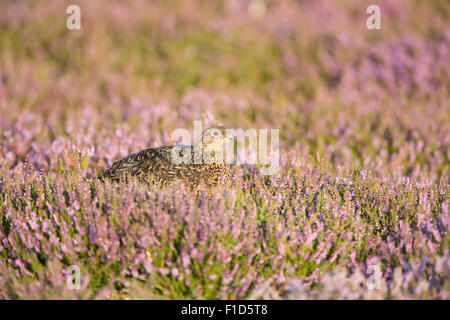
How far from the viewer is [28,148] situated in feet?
14.3

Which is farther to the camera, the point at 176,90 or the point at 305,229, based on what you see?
the point at 176,90

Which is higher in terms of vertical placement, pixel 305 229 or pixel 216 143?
pixel 216 143

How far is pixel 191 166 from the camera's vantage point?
2.88 meters

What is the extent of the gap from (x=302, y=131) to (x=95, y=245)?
131 inches

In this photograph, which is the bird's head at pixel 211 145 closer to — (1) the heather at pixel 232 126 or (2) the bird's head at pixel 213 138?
(2) the bird's head at pixel 213 138

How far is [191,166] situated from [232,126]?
8.50 ft

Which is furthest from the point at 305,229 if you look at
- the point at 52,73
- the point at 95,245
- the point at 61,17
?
the point at 61,17

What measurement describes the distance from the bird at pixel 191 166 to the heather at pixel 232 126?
0.14 metres

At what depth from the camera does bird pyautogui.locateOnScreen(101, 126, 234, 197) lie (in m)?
2.84

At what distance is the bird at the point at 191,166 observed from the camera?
2.84 m

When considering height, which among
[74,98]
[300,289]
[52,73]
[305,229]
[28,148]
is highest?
[52,73]

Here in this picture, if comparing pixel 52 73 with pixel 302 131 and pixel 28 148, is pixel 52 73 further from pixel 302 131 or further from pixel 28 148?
pixel 302 131

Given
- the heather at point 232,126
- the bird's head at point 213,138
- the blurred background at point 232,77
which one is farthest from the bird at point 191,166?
the blurred background at point 232,77

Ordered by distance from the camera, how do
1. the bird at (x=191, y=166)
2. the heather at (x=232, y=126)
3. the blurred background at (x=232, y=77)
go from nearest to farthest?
the heather at (x=232, y=126) < the bird at (x=191, y=166) < the blurred background at (x=232, y=77)
